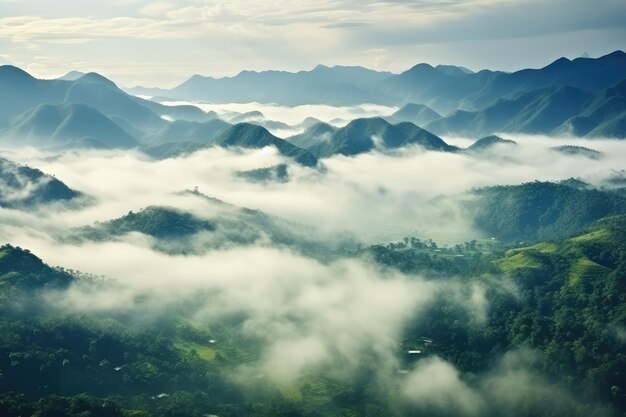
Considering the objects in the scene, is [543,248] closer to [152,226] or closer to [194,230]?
[194,230]

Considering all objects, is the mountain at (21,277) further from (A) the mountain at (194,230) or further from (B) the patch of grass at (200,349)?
(A) the mountain at (194,230)

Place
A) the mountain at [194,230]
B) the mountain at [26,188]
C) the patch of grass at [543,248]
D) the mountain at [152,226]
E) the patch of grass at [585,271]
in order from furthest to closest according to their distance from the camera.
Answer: the mountain at [26,188] → the mountain at [152,226] → the mountain at [194,230] → the patch of grass at [543,248] → the patch of grass at [585,271]

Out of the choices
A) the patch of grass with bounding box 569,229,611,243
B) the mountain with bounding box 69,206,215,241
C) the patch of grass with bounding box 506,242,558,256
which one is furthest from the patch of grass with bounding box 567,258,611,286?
the mountain with bounding box 69,206,215,241

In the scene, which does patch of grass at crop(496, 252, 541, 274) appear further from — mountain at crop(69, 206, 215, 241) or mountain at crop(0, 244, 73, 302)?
mountain at crop(0, 244, 73, 302)

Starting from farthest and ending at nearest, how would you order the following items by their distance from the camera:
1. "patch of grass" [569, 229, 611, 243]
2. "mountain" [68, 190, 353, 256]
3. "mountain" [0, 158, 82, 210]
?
"mountain" [0, 158, 82, 210], "mountain" [68, 190, 353, 256], "patch of grass" [569, 229, 611, 243]

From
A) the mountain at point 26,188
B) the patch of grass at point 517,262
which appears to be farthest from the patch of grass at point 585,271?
the mountain at point 26,188

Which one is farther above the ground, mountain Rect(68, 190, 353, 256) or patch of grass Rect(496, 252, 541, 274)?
mountain Rect(68, 190, 353, 256)

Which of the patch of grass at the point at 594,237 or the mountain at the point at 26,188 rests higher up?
the mountain at the point at 26,188

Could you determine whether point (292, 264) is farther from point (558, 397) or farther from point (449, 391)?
point (558, 397)

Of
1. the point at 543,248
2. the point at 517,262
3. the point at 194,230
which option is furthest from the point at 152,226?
the point at 543,248
